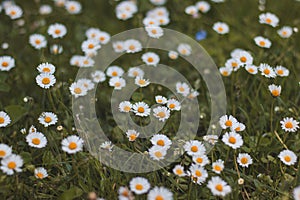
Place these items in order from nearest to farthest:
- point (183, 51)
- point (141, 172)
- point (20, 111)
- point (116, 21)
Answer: point (141, 172) → point (20, 111) → point (183, 51) → point (116, 21)

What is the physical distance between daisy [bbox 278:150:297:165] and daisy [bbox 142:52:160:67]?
854 millimetres

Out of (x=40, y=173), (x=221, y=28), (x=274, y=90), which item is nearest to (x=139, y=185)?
(x=40, y=173)

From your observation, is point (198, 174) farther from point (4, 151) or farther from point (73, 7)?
point (73, 7)

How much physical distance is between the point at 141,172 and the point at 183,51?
0.94 m

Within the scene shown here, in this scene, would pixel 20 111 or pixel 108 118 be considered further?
pixel 108 118

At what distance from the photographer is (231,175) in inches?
71.2

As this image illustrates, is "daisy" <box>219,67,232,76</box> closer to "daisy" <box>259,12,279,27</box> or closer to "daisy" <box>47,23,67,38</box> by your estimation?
"daisy" <box>259,12,279,27</box>

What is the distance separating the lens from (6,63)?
2.20 m

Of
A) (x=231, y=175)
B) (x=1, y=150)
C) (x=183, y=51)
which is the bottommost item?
(x=1, y=150)

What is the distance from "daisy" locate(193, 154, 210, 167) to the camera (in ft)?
5.56

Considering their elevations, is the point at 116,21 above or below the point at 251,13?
below

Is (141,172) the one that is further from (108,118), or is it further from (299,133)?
(299,133)

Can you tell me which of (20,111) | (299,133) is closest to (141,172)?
(20,111)

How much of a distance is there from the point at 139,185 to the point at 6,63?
1015 millimetres
